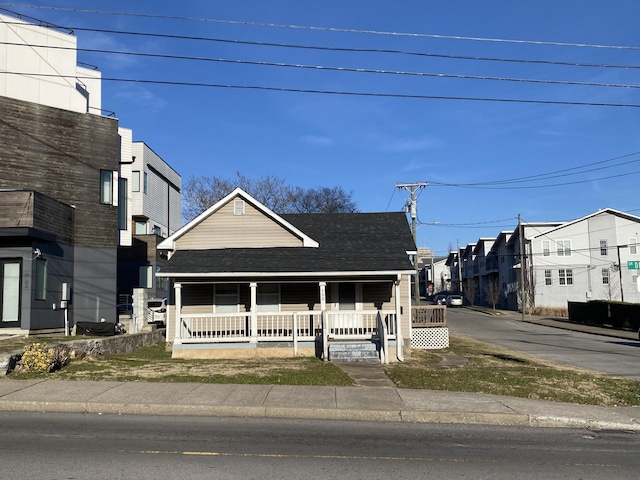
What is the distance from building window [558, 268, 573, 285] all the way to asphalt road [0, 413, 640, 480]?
171 ft

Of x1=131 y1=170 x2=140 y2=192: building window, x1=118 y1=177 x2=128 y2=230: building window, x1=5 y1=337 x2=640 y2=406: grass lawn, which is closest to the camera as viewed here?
x1=5 y1=337 x2=640 y2=406: grass lawn

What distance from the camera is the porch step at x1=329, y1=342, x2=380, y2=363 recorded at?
16.8 m

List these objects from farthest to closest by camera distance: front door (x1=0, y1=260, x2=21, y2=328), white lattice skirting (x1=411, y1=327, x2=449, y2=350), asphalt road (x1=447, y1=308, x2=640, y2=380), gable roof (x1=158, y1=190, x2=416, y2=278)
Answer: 1. white lattice skirting (x1=411, y1=327, x2=449, y2=350)
2. front door (x1=0, y1=260, x2=21, y2=328)
3. gable roof (x1=158, y1=190, x2=416, y2=278)
4. asphalt road (x1=447, y1=308, x2=640, y2=380)

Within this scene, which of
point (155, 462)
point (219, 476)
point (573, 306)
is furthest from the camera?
point (573, 306)


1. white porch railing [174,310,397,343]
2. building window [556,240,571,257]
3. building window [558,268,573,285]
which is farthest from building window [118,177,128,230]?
building window [558,268,573,285]

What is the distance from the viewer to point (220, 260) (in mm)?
18750

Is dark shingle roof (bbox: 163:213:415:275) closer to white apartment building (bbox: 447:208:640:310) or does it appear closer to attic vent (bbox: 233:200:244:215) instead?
attic vent (bbox: 233:200:244:215)

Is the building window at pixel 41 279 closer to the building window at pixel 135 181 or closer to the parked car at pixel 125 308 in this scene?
the parked car at pixel 125 308

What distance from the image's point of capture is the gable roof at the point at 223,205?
19.9 m

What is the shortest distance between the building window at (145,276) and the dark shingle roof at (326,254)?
17270mm

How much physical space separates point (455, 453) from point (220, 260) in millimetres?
12706

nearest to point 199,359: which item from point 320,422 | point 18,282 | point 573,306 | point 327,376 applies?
point 327,376

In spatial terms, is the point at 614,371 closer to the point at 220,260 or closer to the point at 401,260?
the point at 401,260

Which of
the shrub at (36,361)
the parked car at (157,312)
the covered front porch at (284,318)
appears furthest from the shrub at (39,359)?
the parked car at (157,312)
